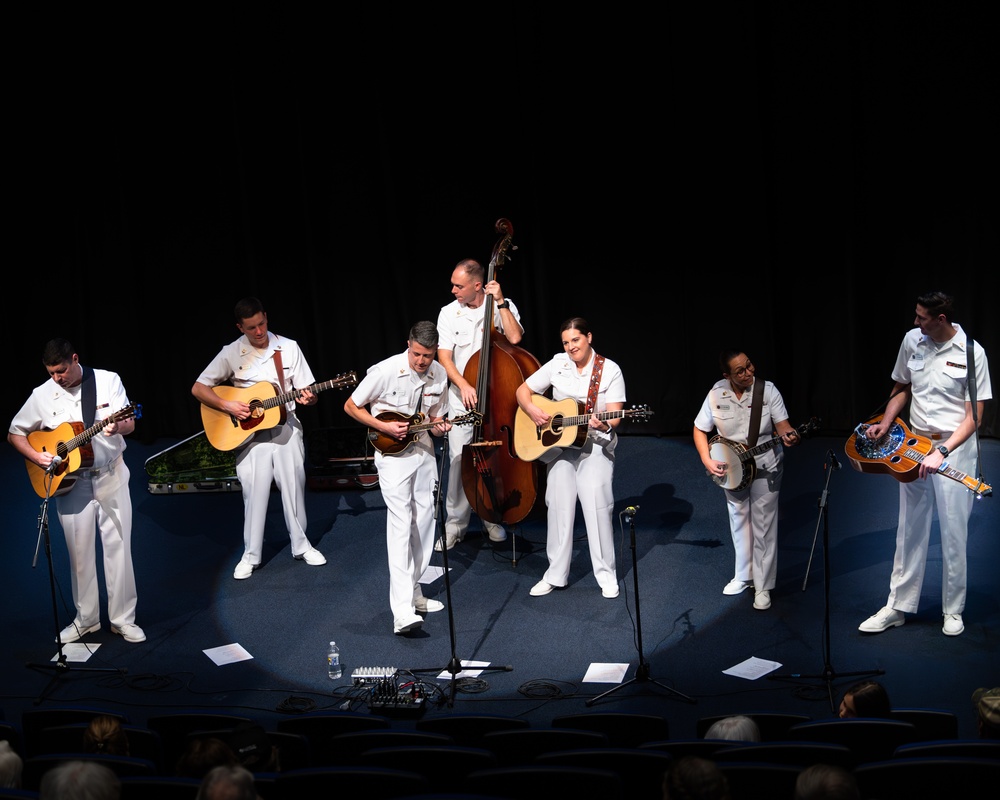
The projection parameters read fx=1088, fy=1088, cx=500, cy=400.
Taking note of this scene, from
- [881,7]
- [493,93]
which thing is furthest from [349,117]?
[881,7]

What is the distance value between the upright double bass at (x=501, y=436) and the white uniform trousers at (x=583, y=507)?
0.26 metres

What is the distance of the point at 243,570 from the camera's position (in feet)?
28.7

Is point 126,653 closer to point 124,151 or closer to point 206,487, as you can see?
point 206,487

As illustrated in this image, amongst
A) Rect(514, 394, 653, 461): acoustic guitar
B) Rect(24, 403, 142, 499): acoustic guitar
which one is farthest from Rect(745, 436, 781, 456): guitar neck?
Rect(24, 403, 142, 499): acoustic guitar

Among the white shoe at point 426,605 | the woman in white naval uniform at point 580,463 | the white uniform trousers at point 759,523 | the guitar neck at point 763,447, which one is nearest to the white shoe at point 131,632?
the white shoe at point 426,605

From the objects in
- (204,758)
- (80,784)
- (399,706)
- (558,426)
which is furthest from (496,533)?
(80,784)

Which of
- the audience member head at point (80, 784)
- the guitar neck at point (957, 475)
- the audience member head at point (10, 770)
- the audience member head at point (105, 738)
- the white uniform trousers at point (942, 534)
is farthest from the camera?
the white uniform trousers at point (942, 534)

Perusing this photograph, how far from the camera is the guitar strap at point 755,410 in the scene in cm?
738

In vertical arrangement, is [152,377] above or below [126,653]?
above

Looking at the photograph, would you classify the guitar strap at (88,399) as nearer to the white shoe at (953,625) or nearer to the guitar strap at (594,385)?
the guitar strap at (594,385)

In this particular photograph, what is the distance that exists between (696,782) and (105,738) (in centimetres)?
272

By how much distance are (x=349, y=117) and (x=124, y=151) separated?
8.91ft

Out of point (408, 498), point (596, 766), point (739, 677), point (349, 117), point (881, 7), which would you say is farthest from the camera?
point (349, 117)

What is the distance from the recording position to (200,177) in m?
12.4
